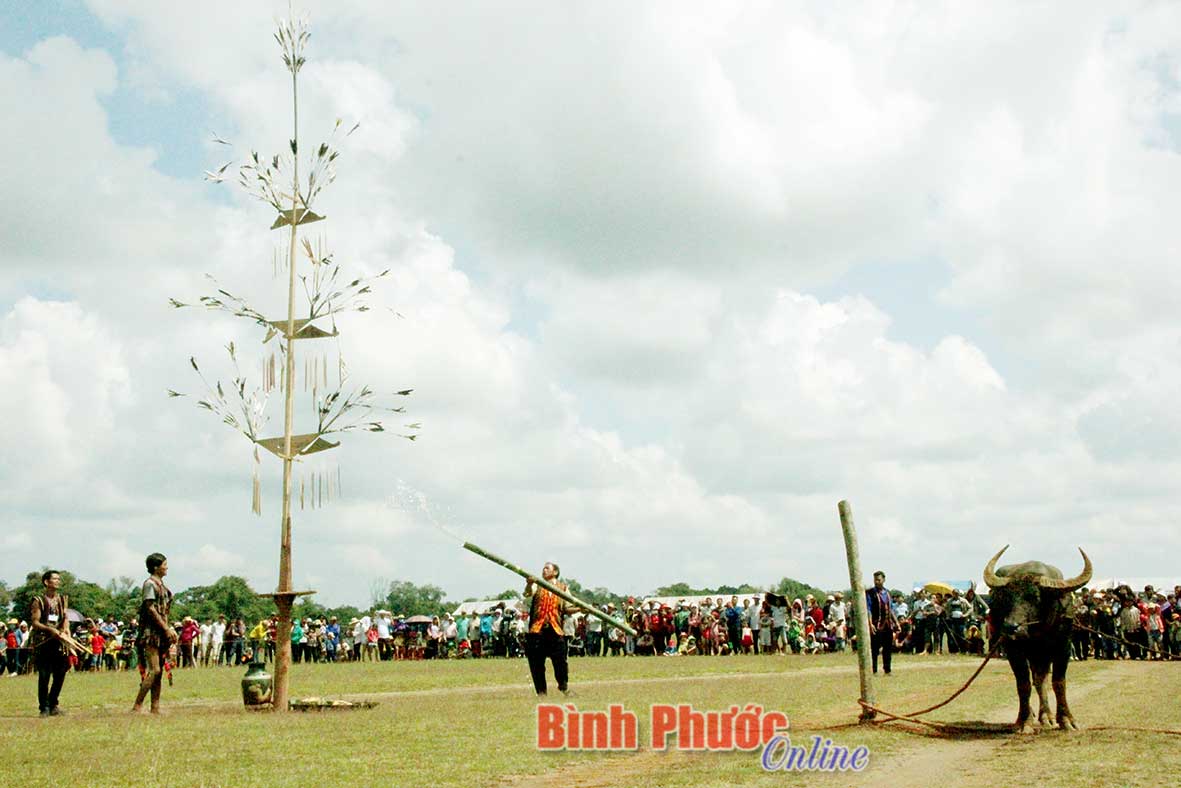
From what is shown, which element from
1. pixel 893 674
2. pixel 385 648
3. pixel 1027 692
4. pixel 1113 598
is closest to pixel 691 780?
pixel 1027 692

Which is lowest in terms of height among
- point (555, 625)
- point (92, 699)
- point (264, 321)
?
point (92, 699)

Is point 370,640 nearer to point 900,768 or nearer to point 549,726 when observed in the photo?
point 549,726

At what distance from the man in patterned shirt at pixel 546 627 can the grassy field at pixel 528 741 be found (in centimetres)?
63

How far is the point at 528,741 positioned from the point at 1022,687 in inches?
216

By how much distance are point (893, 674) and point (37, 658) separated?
51.0 feet

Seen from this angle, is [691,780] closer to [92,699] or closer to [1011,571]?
[1011,571]

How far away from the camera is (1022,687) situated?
12758 mm

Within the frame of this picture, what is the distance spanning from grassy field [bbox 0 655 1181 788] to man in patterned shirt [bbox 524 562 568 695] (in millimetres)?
632

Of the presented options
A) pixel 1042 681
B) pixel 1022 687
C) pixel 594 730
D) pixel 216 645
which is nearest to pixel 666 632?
pixel 216 645

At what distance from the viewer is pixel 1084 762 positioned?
1033cm

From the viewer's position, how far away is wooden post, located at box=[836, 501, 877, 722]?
1355cm

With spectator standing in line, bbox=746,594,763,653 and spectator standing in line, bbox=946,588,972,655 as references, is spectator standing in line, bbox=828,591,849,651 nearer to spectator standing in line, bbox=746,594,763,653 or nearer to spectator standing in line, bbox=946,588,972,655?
spectator standing in line, bbox=746,594,763,653

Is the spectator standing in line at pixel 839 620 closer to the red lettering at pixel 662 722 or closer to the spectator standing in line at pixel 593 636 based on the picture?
the spectator standing in line at pixel 593 636

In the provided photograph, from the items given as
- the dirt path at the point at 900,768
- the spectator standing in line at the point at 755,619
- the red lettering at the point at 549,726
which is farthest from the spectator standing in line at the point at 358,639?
the dirt path at the point at 900,768
